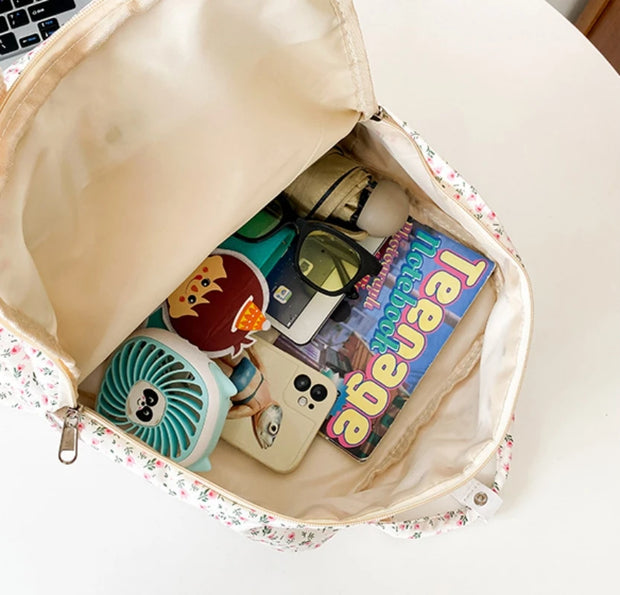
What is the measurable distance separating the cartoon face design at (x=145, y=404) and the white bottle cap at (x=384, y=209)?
23 cm

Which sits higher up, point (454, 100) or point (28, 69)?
point (454, 100)

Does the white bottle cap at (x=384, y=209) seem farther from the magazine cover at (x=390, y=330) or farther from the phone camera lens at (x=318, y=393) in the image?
the phone camera lens at (x=318, y=393)

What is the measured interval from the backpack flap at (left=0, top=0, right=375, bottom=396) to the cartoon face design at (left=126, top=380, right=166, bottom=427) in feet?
0.23

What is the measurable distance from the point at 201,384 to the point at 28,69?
27cm

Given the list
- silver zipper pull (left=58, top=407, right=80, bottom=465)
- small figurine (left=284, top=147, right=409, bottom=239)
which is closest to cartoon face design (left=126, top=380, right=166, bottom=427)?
silver zipper pull (left=58, top=407, right=80, bottom=465)

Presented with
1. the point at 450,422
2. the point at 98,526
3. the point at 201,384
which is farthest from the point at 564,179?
the point at 98,526

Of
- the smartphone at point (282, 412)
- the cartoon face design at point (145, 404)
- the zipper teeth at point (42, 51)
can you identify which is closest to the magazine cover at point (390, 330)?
the smartphone at point (282, 412)

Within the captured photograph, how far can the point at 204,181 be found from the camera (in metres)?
0.48

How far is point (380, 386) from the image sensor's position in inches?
23.8

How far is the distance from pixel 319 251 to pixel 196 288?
0.11 m

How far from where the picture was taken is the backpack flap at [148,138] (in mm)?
377

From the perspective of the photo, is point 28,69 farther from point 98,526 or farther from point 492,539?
point 492,539

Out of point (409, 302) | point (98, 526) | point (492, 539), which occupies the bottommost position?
point (98, 526)

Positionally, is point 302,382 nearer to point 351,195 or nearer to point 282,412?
point 282,412
